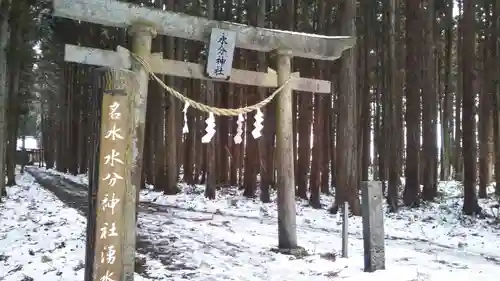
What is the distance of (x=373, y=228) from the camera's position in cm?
695

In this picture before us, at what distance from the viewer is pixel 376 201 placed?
23.0ft

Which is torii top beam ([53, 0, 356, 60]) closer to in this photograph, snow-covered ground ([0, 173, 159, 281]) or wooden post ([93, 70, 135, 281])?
wooden post ([93, 70, 135, 281])

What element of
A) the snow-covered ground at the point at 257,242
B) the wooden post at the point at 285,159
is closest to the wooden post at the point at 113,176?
the snow-covered ground at the point at 257,242

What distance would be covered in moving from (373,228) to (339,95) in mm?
7251

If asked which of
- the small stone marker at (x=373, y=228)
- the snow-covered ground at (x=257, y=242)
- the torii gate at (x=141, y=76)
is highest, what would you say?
the torii gate at (x=141, y=76)

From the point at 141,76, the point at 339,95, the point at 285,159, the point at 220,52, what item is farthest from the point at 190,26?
the point at 339,95

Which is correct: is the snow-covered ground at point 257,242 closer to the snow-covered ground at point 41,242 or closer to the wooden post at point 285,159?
the snow-covered ground at point 41,242

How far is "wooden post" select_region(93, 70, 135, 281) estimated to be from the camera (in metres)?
3.95

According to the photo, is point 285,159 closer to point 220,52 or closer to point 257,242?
point 257,242

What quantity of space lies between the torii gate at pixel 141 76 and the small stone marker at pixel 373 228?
185cm

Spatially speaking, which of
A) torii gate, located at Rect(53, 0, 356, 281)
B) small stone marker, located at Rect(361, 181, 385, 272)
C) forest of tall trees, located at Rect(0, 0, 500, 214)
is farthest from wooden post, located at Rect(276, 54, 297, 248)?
forest of tall trees, located at Rect(0, 0, 500, 214)

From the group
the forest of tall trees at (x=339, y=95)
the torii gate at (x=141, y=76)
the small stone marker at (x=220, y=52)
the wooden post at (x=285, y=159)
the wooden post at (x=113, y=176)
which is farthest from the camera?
the forest of tall trees at (x=339, y=95)

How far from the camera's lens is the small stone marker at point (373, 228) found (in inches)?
269

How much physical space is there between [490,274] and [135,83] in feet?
19.5
